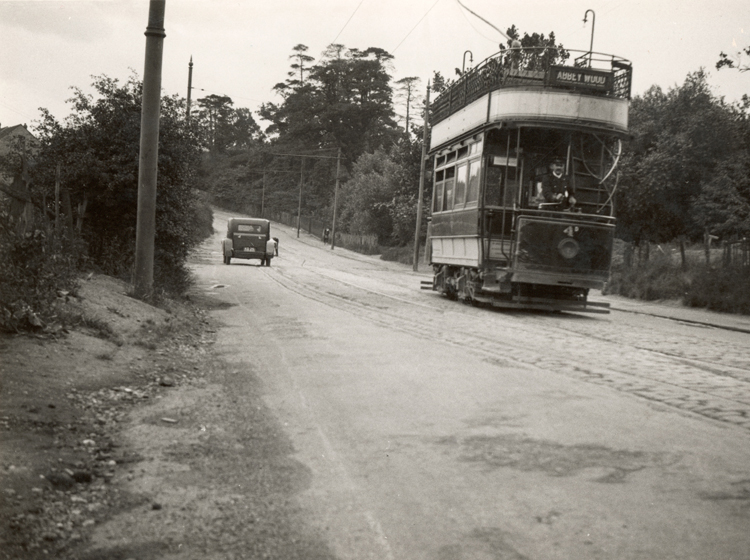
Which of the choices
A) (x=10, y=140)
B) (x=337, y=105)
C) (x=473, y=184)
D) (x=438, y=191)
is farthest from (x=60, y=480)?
(x=337, y=105)

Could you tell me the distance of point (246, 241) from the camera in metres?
37.5

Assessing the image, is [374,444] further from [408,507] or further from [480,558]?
[480,558]

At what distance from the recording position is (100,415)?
20.2 feet

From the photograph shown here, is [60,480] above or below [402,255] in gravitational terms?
below

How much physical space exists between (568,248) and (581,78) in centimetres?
339

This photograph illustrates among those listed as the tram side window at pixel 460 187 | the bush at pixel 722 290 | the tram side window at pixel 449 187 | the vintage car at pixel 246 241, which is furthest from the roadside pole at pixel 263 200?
the tram side window at pixel 460 187

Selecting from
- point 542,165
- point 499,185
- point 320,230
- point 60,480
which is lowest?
point 60,480

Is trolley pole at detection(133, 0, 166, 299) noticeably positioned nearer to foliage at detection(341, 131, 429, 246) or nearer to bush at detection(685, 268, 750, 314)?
bush at detection(685, 268, 750, 314)

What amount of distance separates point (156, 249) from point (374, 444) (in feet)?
36.7

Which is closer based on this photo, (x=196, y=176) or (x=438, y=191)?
(x=196, y=176)

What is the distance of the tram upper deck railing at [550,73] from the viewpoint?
16.0 metres

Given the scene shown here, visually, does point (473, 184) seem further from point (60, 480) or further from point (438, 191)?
point (60, 480)

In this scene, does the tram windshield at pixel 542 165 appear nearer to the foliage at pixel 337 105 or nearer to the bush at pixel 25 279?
Result: the bush at pixel 25 279

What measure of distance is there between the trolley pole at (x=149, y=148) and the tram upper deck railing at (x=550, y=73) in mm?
6971
